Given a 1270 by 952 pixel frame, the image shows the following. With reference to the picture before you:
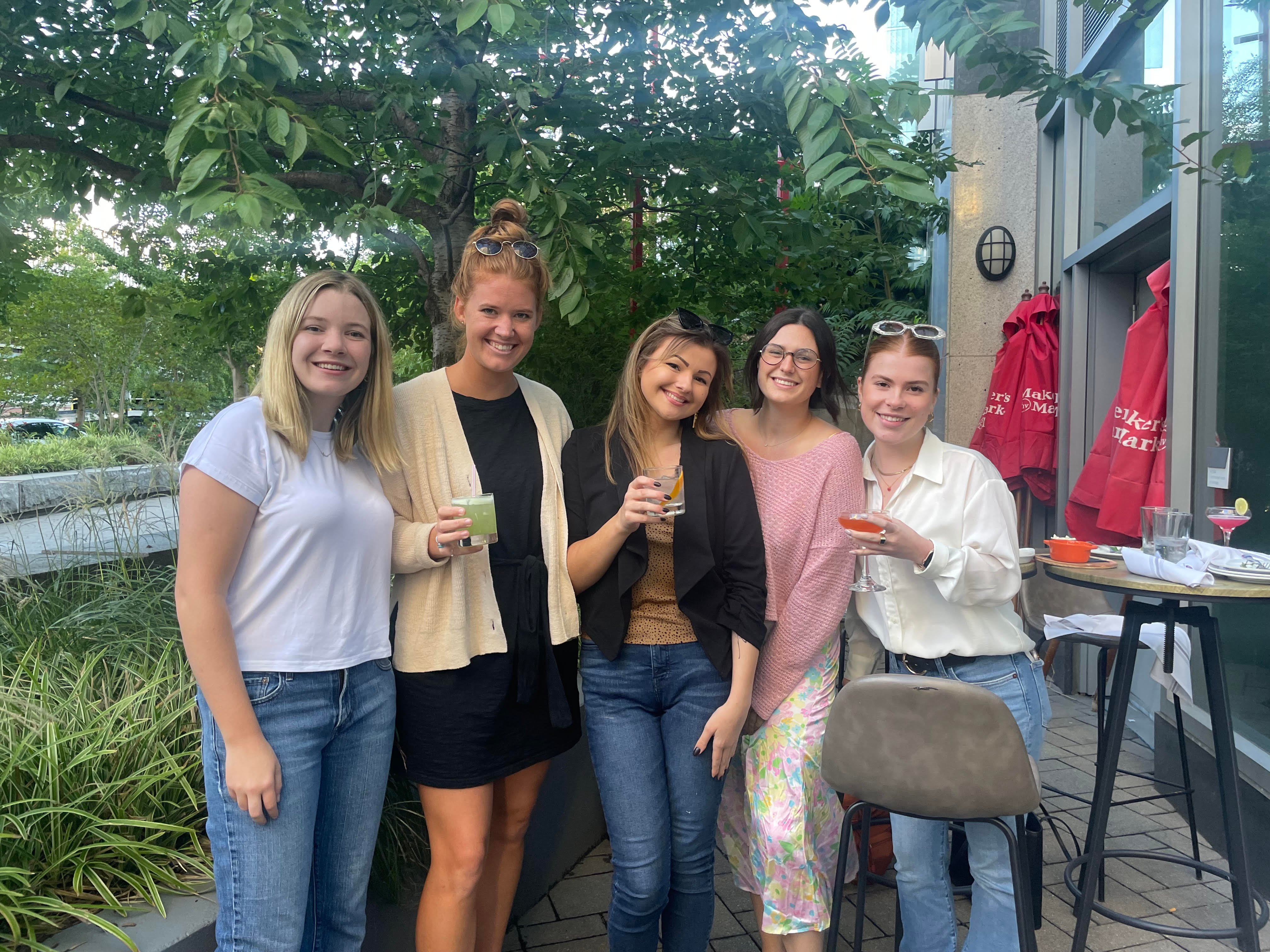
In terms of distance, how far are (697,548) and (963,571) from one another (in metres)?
0.66

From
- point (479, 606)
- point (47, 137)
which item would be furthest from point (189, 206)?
point (47, 137)

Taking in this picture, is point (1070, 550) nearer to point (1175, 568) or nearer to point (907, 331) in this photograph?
point (1175, 568)

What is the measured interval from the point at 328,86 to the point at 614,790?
2671 mm

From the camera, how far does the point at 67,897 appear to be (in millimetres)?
1916

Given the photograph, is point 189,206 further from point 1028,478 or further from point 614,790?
point 1028,478

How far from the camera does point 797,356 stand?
7.52 ft

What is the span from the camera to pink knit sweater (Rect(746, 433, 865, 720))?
2.22 metres

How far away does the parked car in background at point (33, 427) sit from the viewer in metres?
4.70

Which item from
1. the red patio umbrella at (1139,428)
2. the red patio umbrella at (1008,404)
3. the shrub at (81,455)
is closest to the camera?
the shrub at (81,455)

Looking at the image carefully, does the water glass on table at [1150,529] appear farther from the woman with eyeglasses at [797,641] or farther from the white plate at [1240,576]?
the woman with eyeglasses at [797,641]

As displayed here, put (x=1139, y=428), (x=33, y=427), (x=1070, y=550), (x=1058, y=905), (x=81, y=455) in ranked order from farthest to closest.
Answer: (x=33, y=427) < (x=1139, y=428) < (x=81, y=455) < (x=1058, y=905) < (x=1070, y=550)

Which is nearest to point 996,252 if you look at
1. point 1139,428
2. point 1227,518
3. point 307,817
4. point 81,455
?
point 1139,428

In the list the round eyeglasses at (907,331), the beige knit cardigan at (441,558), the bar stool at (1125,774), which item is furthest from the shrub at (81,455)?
the bar stool at (1125,774)

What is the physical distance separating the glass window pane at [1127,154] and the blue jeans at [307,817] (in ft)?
11.9
